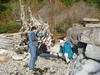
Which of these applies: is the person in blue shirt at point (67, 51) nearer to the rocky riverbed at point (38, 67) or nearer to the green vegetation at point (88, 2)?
the rocky riverbed at point (38, 67)

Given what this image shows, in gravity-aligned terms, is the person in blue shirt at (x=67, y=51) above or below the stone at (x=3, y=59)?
above


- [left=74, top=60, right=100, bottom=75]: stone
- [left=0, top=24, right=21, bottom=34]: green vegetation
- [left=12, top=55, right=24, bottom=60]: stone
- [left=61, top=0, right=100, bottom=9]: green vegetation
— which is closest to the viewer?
[left=74, top=60, right=100, bottom=75]: stone

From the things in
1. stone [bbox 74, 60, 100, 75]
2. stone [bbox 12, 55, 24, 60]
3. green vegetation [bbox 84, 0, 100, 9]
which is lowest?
stone [bbox 12, 55, 24, 60]

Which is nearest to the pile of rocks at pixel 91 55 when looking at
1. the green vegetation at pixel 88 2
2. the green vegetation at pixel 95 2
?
the green vegetation at pixel 95 2

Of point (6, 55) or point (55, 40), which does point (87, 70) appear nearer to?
point (6, 55)

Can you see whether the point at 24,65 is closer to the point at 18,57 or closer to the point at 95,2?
the point at 18,57

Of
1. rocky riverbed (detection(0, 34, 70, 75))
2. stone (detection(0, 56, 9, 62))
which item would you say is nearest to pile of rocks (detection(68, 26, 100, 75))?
rocky riverbed (detection(0, 34, 70, 75))

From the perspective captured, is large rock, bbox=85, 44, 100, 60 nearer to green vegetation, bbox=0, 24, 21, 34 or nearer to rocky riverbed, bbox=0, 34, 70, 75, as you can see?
rocky riverbed, bbox=0, 34, 70, 75

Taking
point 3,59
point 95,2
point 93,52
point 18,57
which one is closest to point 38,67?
point 18,57

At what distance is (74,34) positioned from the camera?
13469 mm

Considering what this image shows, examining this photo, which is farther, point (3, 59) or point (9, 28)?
point (9, 28)

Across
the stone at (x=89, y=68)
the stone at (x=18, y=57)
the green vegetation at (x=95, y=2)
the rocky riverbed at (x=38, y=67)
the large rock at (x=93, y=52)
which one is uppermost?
the green vegetation at (x=95, y=2)

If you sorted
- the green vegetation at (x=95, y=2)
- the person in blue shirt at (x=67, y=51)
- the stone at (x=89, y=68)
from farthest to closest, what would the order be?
1. the green vegetation at (x=95, y=2)
2. the person in blue shirt at (x=67, y=51)
3. the stone at (x=89, y=68)

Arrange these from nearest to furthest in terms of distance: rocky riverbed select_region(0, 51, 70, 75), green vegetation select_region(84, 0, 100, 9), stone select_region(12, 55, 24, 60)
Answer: rocky riverbed select_region(0, 51, 70, 75)
stone select_region(12, 55, 24, 60)
green vegetation select_region(84, 0, 100, 9)
